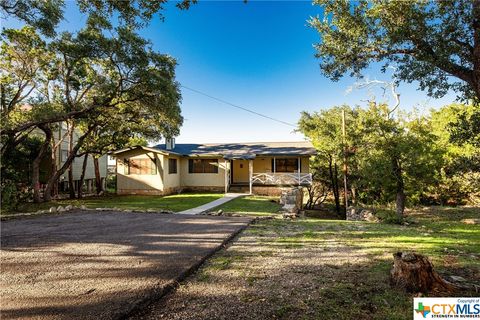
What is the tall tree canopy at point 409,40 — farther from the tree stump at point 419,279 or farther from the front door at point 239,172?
the front door at point 239,172

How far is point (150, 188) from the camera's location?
66.7 feet

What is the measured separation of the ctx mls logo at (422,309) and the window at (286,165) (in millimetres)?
19413

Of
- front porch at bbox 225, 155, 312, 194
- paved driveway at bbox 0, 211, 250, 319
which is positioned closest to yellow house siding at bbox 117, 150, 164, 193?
front porch at bbox 225, 155, 312, 194

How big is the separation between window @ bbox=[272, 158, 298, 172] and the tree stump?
18840 mm

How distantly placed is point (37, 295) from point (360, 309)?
4.25 metres

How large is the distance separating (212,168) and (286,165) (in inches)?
252

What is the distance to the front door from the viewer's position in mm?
24109

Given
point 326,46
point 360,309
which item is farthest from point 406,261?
point 326,46

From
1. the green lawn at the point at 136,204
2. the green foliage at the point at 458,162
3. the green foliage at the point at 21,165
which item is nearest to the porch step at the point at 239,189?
the green lawn at the point at 136,204

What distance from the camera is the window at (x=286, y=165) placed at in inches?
886

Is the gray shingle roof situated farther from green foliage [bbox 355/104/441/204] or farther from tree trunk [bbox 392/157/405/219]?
tree trunk [bbox 392/157/405/219]

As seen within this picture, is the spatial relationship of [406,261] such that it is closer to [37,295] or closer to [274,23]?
[37,295]

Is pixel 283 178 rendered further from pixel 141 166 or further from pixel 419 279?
pixel 419 279

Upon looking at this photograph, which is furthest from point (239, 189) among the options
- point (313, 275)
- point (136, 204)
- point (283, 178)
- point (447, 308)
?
point (447, 308)
